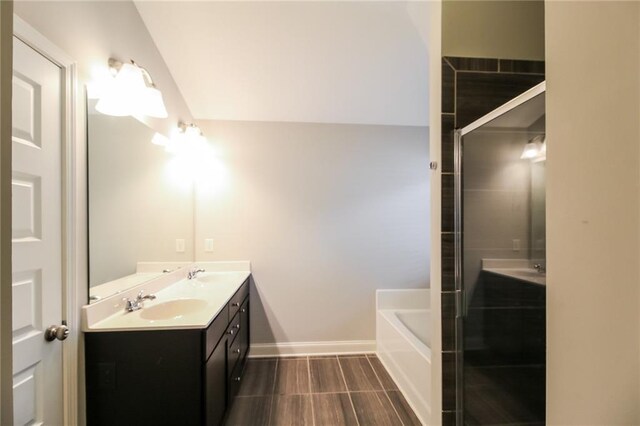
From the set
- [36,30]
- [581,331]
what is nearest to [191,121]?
[36,30]

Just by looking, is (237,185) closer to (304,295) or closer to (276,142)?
(276,142)

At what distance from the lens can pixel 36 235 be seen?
93 centimetres

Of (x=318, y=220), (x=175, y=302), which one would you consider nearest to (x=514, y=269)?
(x=318, y=220)

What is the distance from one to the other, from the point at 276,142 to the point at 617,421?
2.53m

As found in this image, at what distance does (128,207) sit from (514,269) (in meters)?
2.31

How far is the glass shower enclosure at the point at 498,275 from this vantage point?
125 cm

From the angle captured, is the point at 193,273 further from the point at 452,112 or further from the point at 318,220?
the point at 452,112

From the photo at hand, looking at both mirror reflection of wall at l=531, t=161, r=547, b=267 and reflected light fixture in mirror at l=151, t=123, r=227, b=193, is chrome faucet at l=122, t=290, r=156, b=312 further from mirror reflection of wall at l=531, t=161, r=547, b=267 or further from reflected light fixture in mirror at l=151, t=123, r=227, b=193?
mirror reflection of wall at l=531, t=161, r=547, b=267

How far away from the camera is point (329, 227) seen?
2.51m

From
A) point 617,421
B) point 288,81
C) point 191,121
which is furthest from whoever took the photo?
point 191,121

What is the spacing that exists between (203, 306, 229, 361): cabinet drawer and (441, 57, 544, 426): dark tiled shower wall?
1.24m

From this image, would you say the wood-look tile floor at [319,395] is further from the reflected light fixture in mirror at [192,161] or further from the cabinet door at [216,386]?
the reflected light fixture in mirror at [192,161]

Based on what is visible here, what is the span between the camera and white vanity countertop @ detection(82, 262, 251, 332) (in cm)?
117

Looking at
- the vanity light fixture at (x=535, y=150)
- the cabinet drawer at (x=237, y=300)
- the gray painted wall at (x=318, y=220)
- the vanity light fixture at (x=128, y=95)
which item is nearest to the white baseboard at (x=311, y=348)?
the gray painted wall at (x=318, y=220)
